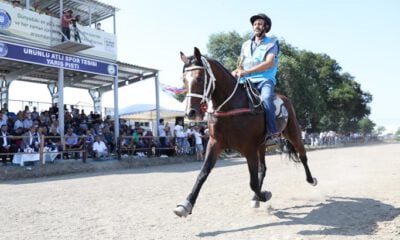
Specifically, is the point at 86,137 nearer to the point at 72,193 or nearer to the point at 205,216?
the point at 72,193

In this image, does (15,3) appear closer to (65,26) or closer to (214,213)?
(65,26)

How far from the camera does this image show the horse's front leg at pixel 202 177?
4.83m

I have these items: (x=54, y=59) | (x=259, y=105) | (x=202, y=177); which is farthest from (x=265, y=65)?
(x=54, y=59)

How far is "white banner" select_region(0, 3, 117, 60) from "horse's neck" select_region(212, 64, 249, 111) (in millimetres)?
13932

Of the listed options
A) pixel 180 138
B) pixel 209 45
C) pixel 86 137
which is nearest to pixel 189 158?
pixel 180 138

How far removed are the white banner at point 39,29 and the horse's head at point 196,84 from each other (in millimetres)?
13974

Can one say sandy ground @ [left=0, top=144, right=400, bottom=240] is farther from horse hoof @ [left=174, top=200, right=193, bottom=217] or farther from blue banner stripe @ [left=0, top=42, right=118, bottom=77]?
blue banner stripe @ [left=0, top=42, right=118, bottom=77]

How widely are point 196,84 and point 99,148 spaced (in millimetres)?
12938

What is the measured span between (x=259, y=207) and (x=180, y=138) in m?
15.2

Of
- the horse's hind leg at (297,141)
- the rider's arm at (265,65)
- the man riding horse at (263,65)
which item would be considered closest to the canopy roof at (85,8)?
the man riding horse at (263,65)

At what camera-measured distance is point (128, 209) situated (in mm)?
6172

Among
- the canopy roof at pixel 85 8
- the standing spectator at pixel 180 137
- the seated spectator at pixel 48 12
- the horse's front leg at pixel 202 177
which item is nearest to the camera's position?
the horse's front leg at pixel 202 177

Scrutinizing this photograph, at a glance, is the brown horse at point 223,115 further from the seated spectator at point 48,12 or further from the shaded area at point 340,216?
the seated spectator at point 48,12

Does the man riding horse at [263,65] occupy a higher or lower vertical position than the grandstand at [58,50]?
lower
